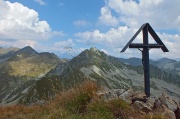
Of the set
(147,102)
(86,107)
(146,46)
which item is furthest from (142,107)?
(146,46)

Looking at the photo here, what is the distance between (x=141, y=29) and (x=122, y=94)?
15.3ft

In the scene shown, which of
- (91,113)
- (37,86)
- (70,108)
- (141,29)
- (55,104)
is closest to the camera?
(91,113)

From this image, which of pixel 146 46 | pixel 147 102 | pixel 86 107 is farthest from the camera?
pixel 146 46

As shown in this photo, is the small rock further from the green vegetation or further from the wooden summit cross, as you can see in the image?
the wooden summit cross

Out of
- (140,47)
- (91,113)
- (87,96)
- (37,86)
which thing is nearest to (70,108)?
(87,96)

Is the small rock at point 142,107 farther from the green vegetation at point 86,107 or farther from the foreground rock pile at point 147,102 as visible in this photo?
the green vegetation at point 86,107

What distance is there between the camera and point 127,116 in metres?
12.4

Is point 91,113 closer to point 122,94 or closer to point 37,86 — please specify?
point 122,94

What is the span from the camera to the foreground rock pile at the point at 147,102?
1317 cm

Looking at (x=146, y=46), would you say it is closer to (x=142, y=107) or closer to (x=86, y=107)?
(x=142, y=107)

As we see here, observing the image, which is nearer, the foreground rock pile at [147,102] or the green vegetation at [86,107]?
the green vegetation at [86,107]

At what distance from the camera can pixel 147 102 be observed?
14039 millimetres

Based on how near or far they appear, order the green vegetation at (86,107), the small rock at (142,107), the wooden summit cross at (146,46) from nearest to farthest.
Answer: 1. the green vegetation at (86,107)
2. the small rock at (142,107)
3. the wooden summit cross at (146,46)

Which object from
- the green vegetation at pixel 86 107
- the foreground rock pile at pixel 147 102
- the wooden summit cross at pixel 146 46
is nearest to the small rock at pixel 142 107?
the foreground rock pile at pixel 147 102
